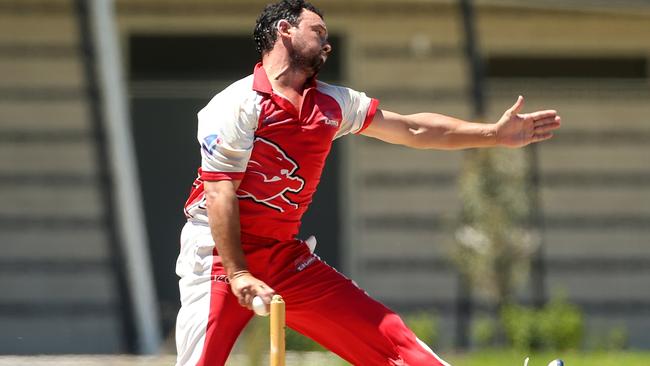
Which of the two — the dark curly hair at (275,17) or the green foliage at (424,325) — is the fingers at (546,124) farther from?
the green foliage at (424,325)

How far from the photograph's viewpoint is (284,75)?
467 cm

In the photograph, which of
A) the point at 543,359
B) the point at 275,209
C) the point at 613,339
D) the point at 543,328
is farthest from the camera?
the point at 613,339

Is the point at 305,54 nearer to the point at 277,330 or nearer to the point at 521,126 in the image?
the point at 521,126

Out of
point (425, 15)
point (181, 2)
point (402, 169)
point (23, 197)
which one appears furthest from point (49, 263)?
point (425, 15)

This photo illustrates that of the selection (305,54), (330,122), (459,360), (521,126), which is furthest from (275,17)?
(459,360)

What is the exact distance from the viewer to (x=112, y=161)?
11.1 meters

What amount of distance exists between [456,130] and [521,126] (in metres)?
0.27

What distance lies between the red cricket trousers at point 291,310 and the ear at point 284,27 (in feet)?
2.66

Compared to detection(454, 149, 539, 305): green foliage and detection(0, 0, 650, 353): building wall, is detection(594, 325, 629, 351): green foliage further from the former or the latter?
detection(454, 149, 539, 305): green foliage

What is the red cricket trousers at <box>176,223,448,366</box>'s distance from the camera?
4566mm

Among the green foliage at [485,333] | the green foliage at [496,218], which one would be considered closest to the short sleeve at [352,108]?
the green foliage at [496,218]

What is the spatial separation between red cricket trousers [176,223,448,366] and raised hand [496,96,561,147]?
0.91m

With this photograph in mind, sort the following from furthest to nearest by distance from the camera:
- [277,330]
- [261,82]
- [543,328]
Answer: [543,328]
[261,82]
[277,330]

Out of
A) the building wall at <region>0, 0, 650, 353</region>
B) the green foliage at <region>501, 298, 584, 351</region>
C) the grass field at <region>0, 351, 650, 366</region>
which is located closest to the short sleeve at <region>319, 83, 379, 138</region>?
the grass field at <region>0, 351, 650, 366</region>
